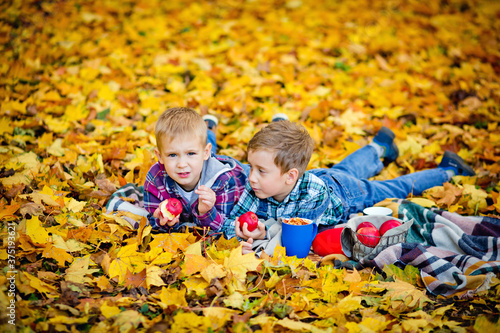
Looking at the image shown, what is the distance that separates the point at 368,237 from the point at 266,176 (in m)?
0.81

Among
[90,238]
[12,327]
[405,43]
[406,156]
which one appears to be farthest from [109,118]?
[405,43]

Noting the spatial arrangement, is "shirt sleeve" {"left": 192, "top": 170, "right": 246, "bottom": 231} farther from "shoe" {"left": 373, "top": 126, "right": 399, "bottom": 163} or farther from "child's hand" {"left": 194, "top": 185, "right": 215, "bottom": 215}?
"shoe" {"left": 373, "top": 126, "right": 399, "bottom": 163}

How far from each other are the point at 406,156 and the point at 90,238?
3.08 m

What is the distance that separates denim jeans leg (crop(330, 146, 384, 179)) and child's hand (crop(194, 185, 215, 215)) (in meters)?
1.27

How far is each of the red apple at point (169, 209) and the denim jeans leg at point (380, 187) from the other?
1.31 m

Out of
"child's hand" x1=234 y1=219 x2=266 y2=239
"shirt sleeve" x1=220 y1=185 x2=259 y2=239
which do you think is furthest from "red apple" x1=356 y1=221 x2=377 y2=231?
"shirt sleeve" x1=220 y1=185 x2=259 y2=239

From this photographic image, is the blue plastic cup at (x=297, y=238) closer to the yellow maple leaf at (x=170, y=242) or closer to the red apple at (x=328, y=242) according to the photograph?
the red apple at (x=328, y=242)

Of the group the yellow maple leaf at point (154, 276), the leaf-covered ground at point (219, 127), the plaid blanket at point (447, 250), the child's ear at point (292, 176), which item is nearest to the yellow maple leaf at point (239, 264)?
the leaf-covered ground at point (219, 127)

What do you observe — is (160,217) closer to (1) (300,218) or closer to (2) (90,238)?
(2) (90,238)

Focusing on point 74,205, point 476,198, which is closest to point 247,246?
point 74,205

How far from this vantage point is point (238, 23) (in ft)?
23.7

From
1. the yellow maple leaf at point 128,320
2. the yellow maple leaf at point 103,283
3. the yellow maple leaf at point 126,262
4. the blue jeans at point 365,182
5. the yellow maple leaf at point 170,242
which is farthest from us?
the blue jeans at point 365,182

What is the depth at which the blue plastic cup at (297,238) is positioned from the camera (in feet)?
8.78

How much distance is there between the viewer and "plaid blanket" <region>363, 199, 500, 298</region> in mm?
2420
